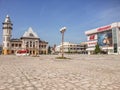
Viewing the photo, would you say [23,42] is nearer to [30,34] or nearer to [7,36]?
[30,34]

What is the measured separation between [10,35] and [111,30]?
54.7 m

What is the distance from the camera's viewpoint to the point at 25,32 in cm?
9969

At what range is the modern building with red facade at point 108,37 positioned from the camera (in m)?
86.8

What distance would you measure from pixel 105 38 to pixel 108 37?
272 cm

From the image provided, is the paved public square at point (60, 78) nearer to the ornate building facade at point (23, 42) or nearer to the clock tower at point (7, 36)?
the ornate building facade at point (23, 42)

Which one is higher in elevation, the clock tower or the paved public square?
the clock tower

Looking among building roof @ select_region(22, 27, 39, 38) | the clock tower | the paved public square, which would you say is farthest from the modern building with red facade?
the paved public square

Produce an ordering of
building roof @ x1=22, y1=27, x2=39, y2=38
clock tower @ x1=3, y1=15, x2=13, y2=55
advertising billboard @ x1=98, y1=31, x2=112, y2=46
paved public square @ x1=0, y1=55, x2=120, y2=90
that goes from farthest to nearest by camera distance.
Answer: building roof @ x1=22, y1=27, x2=39, y2=38 < advertising billboard @ x1=98, y1=31, x2=112, y2=46 < clock tower @ x1=3, y1=15, x2=13, y2=55 < paved public square @ x1=0, y1=55, x2=120, y2=90

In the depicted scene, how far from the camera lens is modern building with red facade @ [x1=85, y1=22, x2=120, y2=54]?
3418 inches

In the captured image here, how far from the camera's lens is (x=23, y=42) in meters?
94.2

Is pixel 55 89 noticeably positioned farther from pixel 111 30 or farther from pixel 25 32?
pixel 25 32

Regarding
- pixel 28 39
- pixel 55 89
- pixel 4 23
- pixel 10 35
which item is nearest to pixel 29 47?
pixel 28 39

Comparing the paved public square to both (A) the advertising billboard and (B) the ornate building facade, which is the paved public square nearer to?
(B) the ornate building facade

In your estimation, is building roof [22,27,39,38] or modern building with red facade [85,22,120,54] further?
building roof [22,27,39,38]
